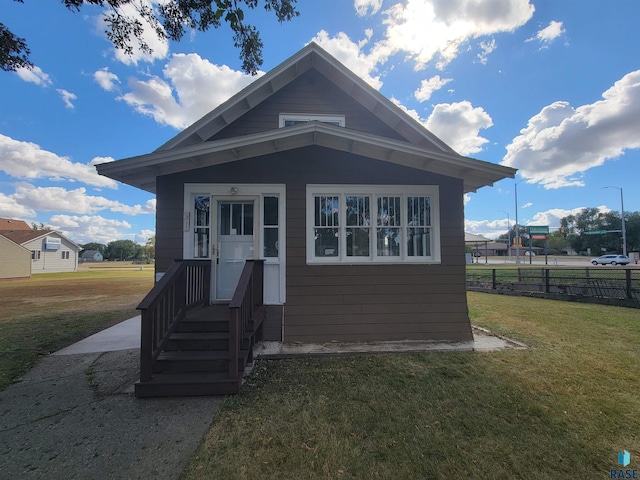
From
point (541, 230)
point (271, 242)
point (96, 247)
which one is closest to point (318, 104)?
point (271, 242)

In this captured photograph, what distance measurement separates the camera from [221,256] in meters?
5.60

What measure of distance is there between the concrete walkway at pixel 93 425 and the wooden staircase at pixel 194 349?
0.17 m

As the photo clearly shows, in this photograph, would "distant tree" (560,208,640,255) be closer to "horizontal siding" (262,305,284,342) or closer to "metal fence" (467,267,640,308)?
"metal fence" (467,267,640,308)

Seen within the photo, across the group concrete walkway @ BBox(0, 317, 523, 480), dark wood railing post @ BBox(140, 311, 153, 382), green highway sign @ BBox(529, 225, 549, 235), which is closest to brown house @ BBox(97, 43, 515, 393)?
concrete walkway @ BBox(0, 317, 523, 480)

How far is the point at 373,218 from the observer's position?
5727mm

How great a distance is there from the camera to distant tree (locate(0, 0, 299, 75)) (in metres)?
4.84

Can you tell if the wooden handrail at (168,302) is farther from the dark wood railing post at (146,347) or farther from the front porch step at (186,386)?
the front porch step at (186,386)

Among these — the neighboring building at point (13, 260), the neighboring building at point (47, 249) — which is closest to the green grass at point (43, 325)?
the neighboring building at point (13, 260)

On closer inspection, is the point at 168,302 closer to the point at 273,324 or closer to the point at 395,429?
the point at 273,324

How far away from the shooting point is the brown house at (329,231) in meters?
5.45

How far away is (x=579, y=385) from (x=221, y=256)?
5.83m

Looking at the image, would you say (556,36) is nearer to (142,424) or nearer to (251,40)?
(251,40)

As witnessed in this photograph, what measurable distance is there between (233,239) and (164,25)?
13.6 ft

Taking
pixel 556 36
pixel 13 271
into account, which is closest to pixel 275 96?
pixel 556 36
